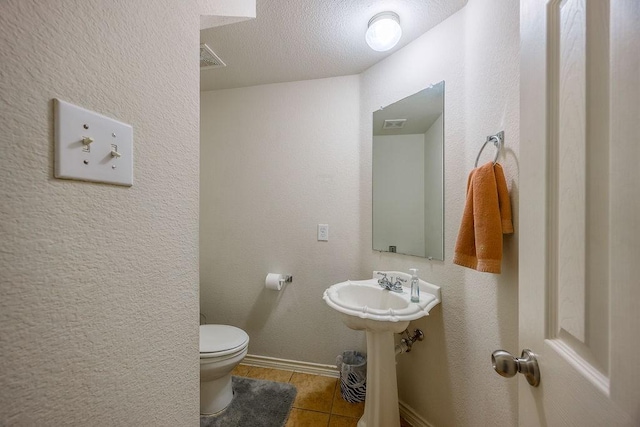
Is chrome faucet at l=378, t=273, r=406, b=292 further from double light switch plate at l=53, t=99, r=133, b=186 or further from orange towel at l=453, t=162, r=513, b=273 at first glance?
double light switch plate at l=53, t=99, r=133, b=186

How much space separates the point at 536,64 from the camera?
0.50m

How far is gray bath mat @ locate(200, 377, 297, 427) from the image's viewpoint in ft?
4.36

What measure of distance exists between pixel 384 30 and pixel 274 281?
1645 mm

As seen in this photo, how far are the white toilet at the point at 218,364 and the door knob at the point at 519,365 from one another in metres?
1.28

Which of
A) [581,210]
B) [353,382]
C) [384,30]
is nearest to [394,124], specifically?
[384,30]

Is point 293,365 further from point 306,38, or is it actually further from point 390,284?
point 306,38

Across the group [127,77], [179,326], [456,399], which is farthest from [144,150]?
[456,399]

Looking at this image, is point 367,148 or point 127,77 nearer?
point 127,77

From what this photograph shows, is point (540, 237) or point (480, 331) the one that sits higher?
point (540, 237)

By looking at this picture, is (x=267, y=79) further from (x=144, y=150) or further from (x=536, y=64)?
A: (x=536, y=64)

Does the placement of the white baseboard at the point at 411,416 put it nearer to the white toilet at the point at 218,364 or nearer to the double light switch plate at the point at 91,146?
the white toilet at the point at 218,364

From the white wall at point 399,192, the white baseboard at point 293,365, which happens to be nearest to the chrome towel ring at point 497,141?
the white wall at point 399,192

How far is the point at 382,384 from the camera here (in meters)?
1.20

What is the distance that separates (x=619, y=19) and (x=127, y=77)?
2.53ft
